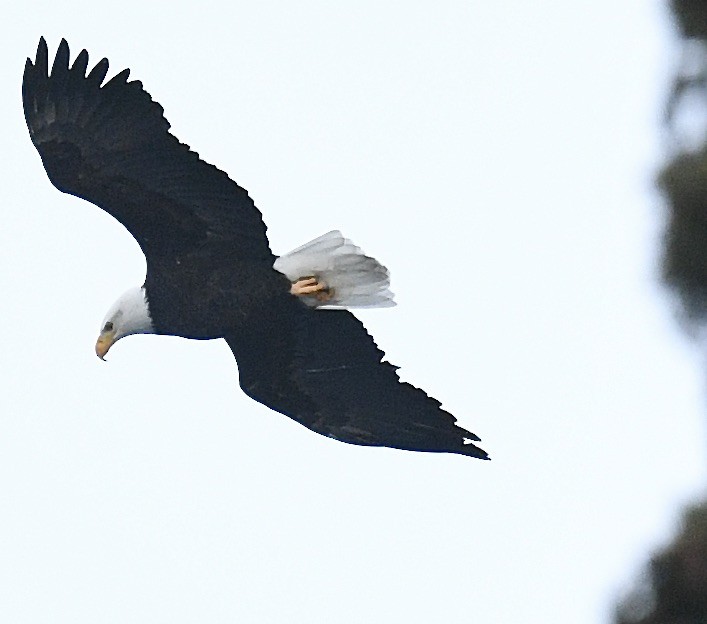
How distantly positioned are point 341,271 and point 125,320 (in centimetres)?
91

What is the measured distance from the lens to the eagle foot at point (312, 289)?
6.56 m

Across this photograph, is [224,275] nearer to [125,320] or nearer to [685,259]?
[125,320]

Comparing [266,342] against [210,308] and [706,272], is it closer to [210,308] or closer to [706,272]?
[210,308]

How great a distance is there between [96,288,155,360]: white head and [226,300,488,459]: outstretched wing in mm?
382

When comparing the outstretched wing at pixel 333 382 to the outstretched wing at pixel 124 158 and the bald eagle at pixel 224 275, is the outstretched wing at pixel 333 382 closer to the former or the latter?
the bald eagle at pixel 224 275

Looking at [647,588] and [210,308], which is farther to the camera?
[210,308]

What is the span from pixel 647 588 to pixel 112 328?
3.89 m

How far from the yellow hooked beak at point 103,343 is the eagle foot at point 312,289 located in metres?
0.81

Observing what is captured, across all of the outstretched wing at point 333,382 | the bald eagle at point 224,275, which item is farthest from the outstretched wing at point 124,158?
the outstretched wing at point 333,382

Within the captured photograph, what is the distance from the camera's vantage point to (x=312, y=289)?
659 cm

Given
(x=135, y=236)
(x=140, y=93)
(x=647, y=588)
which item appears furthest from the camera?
(x=135, y=236)

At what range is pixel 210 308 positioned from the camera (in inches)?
252

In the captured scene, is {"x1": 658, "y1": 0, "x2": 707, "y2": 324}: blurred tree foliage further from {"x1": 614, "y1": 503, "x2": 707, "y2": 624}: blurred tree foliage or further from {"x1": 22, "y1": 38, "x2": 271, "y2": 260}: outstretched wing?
{"x1": 22, "y1": 38, "x2": 271, "y2": 260}: outstretched wing

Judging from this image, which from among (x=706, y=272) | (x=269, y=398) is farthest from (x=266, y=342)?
(x=706, y=272)
